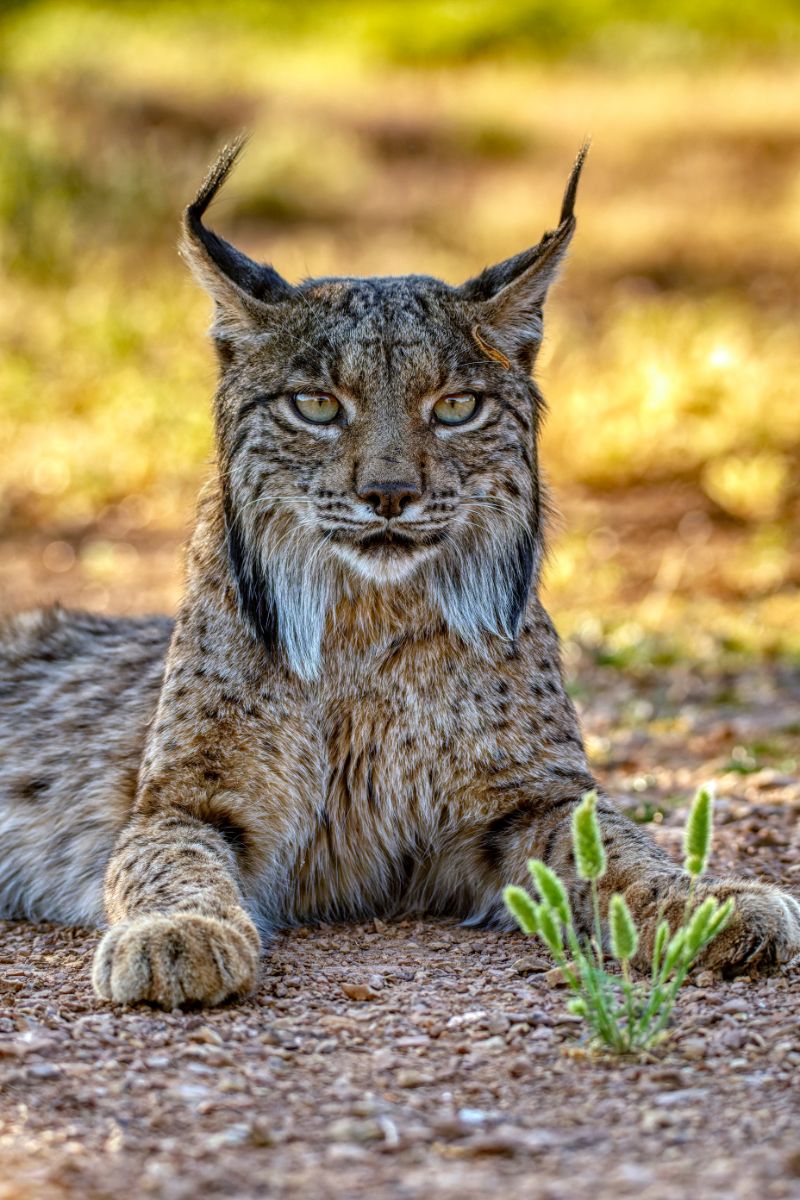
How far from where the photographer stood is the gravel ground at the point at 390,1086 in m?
2.55

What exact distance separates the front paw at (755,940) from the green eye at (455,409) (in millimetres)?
1355

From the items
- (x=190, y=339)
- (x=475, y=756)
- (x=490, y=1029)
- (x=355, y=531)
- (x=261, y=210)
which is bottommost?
(x=490, y=1029)

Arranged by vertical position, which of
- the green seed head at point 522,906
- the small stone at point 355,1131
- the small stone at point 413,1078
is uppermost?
the green seed head at point 522,906

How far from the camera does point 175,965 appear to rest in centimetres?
338

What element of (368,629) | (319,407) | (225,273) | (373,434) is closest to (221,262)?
(225,273)

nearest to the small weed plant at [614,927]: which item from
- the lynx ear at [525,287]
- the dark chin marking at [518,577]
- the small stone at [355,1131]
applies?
the small stone at [355,1131]

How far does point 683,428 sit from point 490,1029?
7092 millimetres

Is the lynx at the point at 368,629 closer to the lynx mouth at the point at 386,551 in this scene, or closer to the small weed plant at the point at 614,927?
the lynx mouth at the point at 386,551

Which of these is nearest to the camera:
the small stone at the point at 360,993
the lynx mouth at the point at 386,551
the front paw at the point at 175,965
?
the front paw at the point at 175,965

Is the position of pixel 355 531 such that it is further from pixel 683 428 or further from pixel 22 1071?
pixel 683 428

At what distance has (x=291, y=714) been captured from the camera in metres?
4.16

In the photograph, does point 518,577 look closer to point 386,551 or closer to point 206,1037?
point 386,551

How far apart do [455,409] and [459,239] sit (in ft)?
40.7

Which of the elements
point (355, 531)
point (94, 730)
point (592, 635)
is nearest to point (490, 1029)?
point (355, 531)
